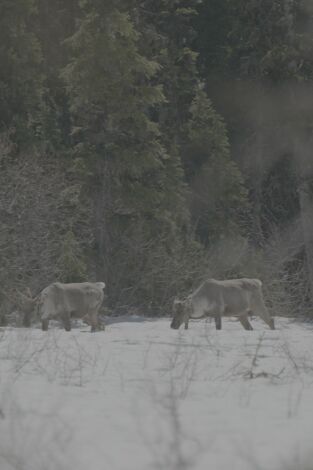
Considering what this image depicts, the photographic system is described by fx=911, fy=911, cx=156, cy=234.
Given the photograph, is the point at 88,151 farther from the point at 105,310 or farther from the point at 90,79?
the point at 105,310


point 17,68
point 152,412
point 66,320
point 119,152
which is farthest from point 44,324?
point 17,68

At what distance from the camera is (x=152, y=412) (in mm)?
6227

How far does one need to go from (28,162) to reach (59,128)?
Answer: 8162 millimetres

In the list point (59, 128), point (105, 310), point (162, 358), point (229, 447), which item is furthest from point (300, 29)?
point (229, 447)

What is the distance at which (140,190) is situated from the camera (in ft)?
82.6

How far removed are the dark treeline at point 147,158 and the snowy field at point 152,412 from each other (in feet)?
38.8

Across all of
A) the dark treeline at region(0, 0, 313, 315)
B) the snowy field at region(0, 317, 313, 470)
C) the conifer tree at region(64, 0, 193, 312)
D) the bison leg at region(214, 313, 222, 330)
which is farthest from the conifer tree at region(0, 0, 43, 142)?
the snowy field at region(0, 317, 313, 470)

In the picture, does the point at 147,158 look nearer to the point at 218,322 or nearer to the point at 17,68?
the point at 17,68

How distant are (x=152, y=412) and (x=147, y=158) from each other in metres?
19.1

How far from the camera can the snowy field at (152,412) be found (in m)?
5.13

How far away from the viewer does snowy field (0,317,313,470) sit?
513 centimetres

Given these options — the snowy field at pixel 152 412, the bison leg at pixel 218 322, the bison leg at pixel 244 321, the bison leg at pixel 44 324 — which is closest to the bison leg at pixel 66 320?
the bison leg at pixel 44 324

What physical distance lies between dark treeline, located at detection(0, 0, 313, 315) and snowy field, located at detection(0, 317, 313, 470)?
11.8m

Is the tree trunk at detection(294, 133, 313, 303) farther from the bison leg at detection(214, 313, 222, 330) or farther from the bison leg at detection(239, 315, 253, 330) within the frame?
the bison leg at detection(214, 313, 222, 330)
